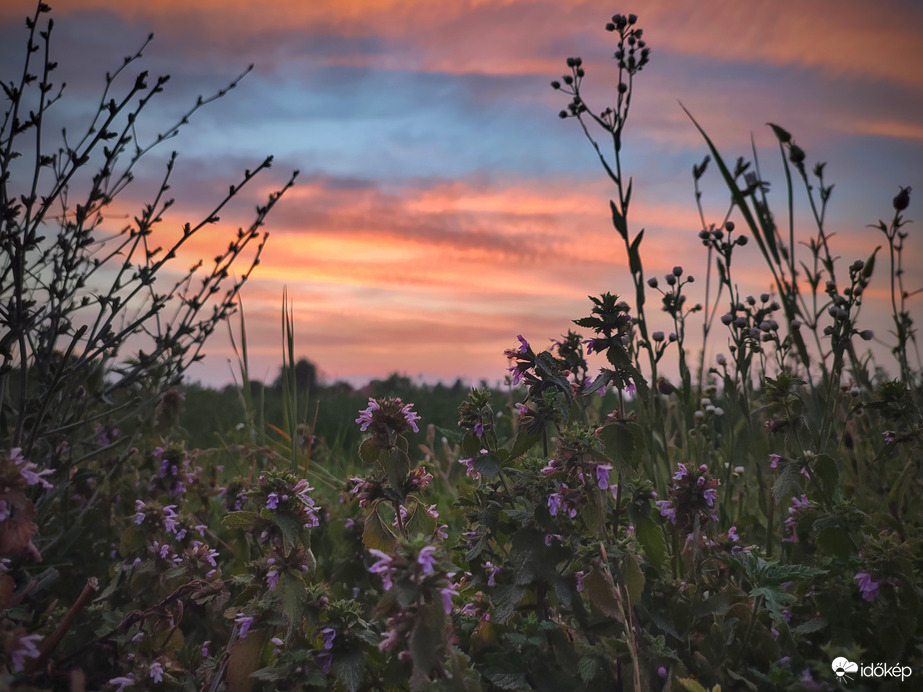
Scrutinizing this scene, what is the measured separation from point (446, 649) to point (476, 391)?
80cm

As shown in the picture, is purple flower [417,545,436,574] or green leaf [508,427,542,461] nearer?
purple flower [417,545,436,574]

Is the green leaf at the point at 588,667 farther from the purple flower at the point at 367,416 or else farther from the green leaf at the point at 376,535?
the purple flower at the point at 367,416

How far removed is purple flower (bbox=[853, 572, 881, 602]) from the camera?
2.35 meters

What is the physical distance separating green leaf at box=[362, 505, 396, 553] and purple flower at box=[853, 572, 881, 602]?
1431mm

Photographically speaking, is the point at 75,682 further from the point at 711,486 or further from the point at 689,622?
the point at 711,486

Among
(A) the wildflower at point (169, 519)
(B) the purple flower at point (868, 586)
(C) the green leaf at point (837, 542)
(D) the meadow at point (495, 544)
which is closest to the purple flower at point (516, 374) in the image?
(D) the meadow at point (495, 544)

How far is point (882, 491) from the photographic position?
402 cm

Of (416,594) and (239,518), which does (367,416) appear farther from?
(416,594)

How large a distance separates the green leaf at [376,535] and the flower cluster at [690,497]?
895 millimetres

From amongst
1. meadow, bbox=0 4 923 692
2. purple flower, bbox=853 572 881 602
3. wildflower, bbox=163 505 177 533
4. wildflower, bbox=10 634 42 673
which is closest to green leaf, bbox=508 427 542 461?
meadow, bbox=0 4 923 692

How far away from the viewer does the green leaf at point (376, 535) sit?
2086 mm

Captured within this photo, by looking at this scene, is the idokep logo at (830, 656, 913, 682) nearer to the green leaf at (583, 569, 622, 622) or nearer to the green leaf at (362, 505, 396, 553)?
the green leaf at (583, 569, 622, 622)

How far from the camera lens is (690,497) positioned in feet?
7.95

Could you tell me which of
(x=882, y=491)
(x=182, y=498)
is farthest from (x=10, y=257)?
(x=882, y=491)
